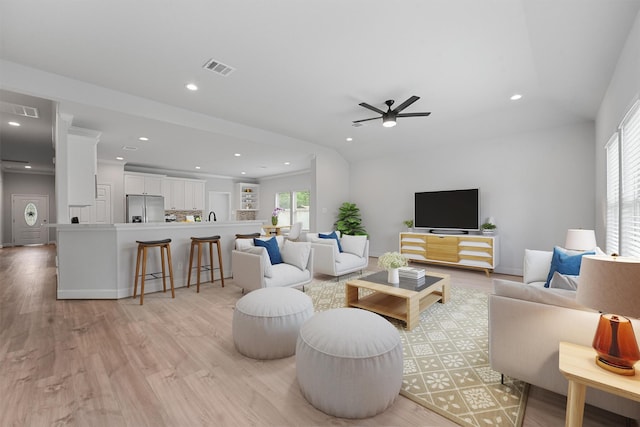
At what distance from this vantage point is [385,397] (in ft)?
5.22

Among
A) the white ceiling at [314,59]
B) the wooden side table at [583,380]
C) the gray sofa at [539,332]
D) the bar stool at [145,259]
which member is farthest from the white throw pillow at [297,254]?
the wooden side table at [583,380]

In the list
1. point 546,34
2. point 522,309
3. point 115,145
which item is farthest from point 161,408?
point 115,145

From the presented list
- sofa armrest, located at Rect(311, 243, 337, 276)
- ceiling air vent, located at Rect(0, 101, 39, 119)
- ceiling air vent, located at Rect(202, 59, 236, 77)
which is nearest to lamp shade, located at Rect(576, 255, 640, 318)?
sofa armrest, located at Rect(311, 243, 337, 276)

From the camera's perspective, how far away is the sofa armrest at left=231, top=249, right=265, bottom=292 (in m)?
3.40

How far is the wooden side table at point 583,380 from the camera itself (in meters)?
1.09

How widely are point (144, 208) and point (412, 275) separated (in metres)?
7.57

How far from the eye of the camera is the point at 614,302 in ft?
3.56

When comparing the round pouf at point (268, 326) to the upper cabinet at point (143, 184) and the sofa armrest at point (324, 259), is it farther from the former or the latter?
the upper cabinet at point (143, 184)

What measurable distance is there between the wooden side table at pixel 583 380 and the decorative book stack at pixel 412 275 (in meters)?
1.76

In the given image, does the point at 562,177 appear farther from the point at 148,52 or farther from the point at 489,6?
the point at 148,52

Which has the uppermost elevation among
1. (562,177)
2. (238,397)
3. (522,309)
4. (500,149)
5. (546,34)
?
(546,34)

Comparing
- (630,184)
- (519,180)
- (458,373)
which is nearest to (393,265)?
(458,373)

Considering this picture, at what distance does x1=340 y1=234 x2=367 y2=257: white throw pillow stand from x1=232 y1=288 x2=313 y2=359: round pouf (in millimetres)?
2655

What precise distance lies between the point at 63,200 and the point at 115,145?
7.22 feet
